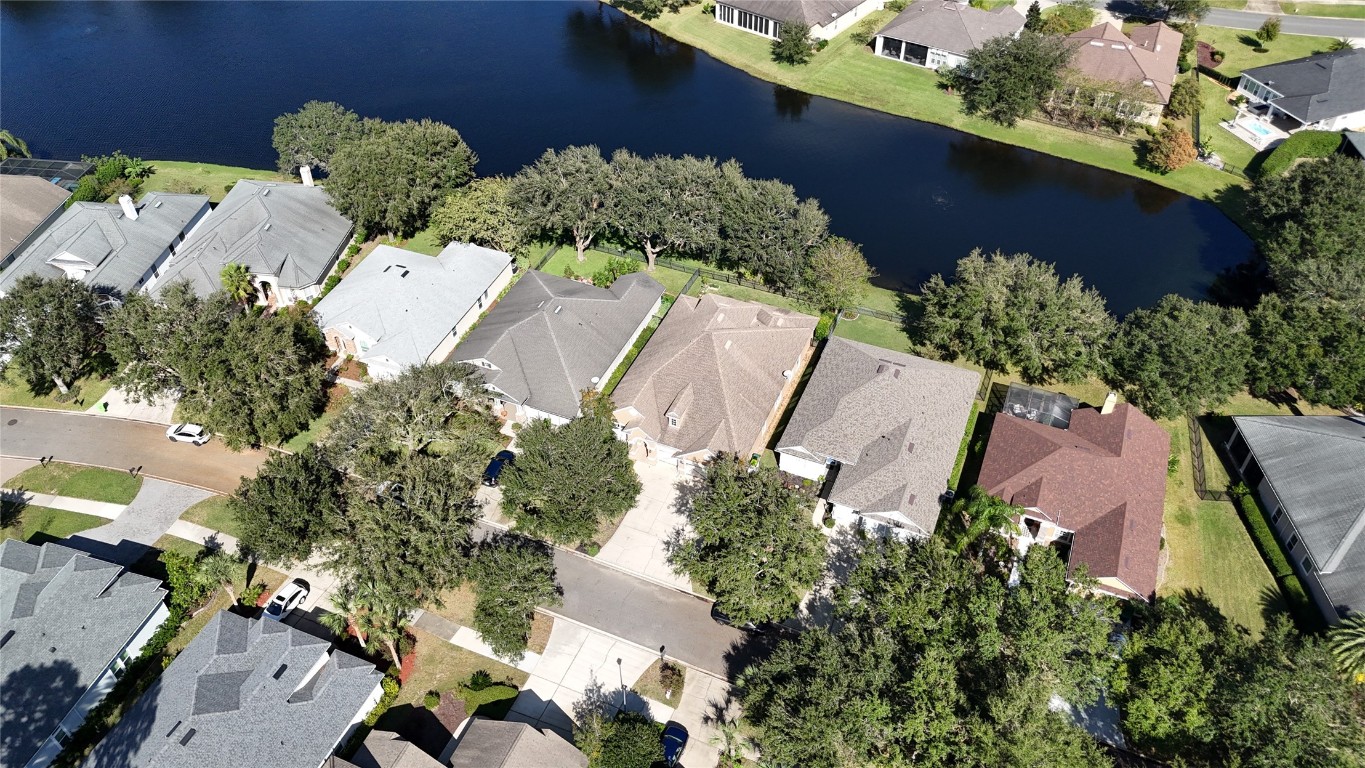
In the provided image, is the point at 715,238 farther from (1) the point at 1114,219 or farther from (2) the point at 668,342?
(1) the point at 1114,219

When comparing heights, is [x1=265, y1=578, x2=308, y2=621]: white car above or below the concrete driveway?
above

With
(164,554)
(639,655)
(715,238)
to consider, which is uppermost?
(715,238)

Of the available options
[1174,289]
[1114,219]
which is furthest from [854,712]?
[1114,219]

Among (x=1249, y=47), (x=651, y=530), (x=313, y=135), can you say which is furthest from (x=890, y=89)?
(x=651, y=530)

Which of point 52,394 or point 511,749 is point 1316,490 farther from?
point 52,394

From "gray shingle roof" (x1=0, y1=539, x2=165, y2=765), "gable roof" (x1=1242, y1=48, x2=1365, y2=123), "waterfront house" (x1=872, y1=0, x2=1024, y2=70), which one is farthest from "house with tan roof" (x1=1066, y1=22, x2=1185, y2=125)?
"gray shingle roof" (x1=0, y1=539, x2=165, y2=765)

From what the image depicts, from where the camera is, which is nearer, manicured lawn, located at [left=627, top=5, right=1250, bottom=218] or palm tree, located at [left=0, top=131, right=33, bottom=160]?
palm tree, located at [left=0, top=131, right=33, bottom=160]

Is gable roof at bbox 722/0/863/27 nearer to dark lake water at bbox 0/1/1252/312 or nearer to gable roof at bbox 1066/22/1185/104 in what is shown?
dark lake water at bbox 0/1/1252/312
